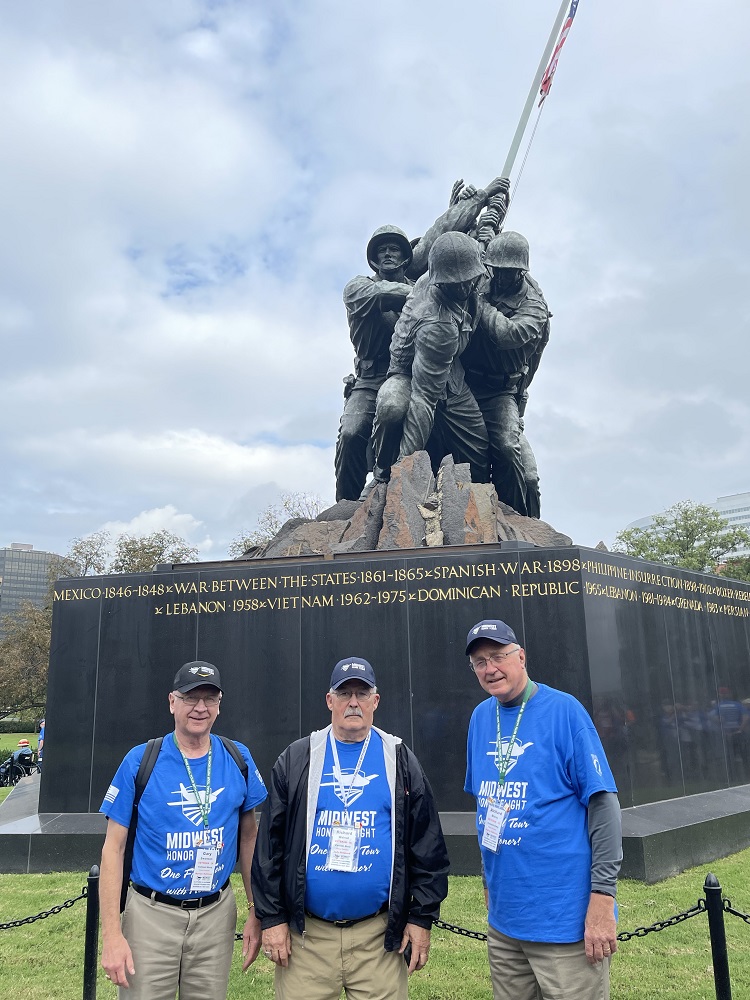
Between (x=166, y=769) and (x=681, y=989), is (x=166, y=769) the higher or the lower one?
the higher one

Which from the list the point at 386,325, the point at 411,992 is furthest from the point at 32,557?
the point at 411,992

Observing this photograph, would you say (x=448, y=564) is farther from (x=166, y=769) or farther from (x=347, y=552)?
(x=166, y=769)

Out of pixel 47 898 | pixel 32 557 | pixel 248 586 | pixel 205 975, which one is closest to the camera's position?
pixel 205 975

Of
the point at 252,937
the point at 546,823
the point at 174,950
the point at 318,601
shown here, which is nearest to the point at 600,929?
the point at 546,823

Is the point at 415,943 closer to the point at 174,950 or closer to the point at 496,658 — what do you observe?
the point at 174,950

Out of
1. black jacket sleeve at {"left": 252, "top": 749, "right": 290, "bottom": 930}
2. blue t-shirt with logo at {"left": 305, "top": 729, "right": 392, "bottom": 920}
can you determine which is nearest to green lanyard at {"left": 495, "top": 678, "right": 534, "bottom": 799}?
blue t-shirt with logo at {"left": 305, "top": 729, "right": 392, "bottom": 920}

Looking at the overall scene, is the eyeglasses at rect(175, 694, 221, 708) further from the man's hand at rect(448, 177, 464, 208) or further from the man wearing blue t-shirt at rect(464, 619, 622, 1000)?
the man's hand at rect(448, 177, 464, 208)

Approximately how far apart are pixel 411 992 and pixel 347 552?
467 cm

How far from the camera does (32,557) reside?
303ft

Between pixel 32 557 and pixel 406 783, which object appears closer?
pixel 406 783

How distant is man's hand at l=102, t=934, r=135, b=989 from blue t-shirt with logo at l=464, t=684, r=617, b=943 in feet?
4.50

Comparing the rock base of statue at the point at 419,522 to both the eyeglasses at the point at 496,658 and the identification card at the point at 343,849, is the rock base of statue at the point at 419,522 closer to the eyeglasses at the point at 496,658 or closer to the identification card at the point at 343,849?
the eyeglasses at the point at 496,658

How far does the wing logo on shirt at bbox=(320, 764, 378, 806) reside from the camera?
3000mm

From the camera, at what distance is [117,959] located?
2887 mm
